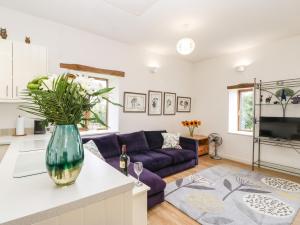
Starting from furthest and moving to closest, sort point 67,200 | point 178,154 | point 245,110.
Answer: point 245,110, point 178,154, point 67,200

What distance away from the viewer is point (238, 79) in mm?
4188

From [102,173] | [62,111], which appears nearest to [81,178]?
[102,173]

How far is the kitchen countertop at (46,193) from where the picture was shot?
0.66 m

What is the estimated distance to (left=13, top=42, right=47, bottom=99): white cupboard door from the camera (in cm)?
238

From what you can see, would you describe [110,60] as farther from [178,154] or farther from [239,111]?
[239,111]

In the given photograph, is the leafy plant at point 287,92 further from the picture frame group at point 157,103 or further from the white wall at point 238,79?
the picture frame group at point 157,103

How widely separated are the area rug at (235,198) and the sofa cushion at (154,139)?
3.33ft

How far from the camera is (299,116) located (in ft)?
10.7

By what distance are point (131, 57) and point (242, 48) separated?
2.59 metres

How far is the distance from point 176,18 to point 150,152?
2.49 meters

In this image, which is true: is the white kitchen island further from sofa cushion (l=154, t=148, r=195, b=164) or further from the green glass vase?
sofa cushion (l=154, t=148, r=195, b=164)

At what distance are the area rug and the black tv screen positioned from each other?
812 millimetres

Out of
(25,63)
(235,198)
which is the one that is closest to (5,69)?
(25,63)

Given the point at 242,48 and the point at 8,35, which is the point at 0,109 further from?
the point at 242,48
